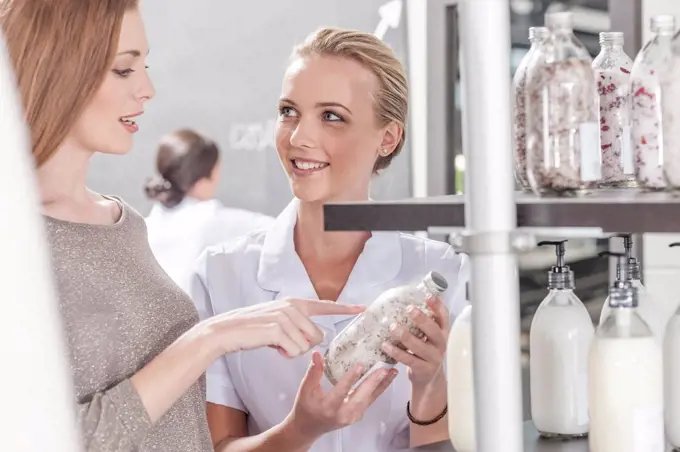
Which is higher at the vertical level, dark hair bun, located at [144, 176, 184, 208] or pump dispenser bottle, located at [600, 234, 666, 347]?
dark hair bun, located at [144, 176, 184, 208]

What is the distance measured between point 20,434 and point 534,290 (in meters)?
1.63

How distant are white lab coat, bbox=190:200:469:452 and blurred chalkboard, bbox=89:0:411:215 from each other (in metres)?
0.85

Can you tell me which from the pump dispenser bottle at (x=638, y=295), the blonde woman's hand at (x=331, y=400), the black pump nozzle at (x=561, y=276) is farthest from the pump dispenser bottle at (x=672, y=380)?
the blonde woman's hand at (x=331, y=400)

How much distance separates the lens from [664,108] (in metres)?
0.97

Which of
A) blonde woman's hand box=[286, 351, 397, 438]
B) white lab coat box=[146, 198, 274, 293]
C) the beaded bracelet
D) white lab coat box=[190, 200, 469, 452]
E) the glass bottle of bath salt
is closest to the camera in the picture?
the glass bottle of bath salt

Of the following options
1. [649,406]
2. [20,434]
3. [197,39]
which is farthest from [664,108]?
[197,39]

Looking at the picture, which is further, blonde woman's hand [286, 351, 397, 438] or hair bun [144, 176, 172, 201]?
hair bun [144, 176, 172, 201]

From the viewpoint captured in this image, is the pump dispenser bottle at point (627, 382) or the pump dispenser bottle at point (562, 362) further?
the pump dispenser bottle at point (562, 362)

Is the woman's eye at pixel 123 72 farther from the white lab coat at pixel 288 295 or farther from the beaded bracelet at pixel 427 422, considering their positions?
the beaded bracelet at pixel 427 422

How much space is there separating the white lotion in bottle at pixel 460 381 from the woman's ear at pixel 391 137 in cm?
85

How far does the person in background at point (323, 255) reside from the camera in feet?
6.43

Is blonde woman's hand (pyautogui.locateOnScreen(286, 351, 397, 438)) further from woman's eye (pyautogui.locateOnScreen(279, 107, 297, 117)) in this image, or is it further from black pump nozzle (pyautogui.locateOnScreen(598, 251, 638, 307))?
woman's eye (pyautogui.locateOnScreen(279, 107, 297, 117))

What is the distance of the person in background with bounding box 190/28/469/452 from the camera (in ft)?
6.43

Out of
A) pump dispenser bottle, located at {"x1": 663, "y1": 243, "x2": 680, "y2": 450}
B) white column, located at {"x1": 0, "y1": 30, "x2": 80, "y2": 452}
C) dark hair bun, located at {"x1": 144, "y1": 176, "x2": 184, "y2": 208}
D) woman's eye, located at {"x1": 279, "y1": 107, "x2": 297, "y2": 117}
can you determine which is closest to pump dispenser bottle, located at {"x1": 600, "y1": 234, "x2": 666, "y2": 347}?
pump dispenser bottle, located at {"x1": 663, "y1": 243, "x2": 680, "y2": 450}
